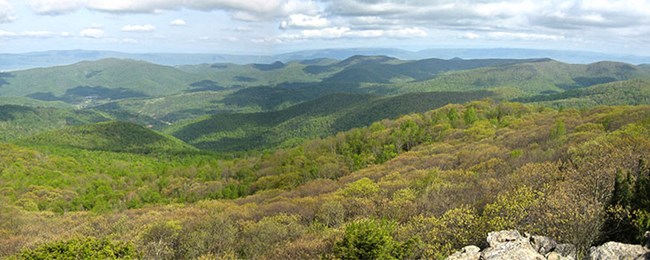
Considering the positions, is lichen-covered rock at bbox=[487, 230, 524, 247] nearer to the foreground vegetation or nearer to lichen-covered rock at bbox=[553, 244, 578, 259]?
the foreground vegetation

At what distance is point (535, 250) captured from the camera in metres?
23.5

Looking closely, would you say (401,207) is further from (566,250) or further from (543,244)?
(566,250)

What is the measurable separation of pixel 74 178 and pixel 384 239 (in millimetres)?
122431

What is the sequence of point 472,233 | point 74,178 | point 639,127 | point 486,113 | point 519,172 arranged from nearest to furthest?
point 472,233, point 519,172, point 639,127, point 74,178, point 486,113

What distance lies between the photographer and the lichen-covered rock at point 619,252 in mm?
21188

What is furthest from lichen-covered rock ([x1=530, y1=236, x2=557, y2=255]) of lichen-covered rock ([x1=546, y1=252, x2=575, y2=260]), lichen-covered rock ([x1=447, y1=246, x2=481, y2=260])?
lichen-covered rock ([x1=447, y1=246, x2=481, y2=260])

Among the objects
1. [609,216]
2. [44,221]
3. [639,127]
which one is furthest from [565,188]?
[44,221]

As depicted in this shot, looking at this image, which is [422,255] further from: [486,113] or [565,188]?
[486,113]

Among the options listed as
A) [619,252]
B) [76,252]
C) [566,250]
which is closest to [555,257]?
[566,250]

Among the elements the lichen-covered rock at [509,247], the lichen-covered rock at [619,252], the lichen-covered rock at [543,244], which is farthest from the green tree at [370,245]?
the lichen-covered rock at [619,252]

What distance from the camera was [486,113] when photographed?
132750 millimetres

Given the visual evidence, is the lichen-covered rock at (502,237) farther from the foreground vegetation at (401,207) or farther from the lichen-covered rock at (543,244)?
the foreground vegetation at (401,207)

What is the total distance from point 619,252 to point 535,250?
414 centimetres

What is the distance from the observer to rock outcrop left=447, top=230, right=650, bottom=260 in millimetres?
21516
